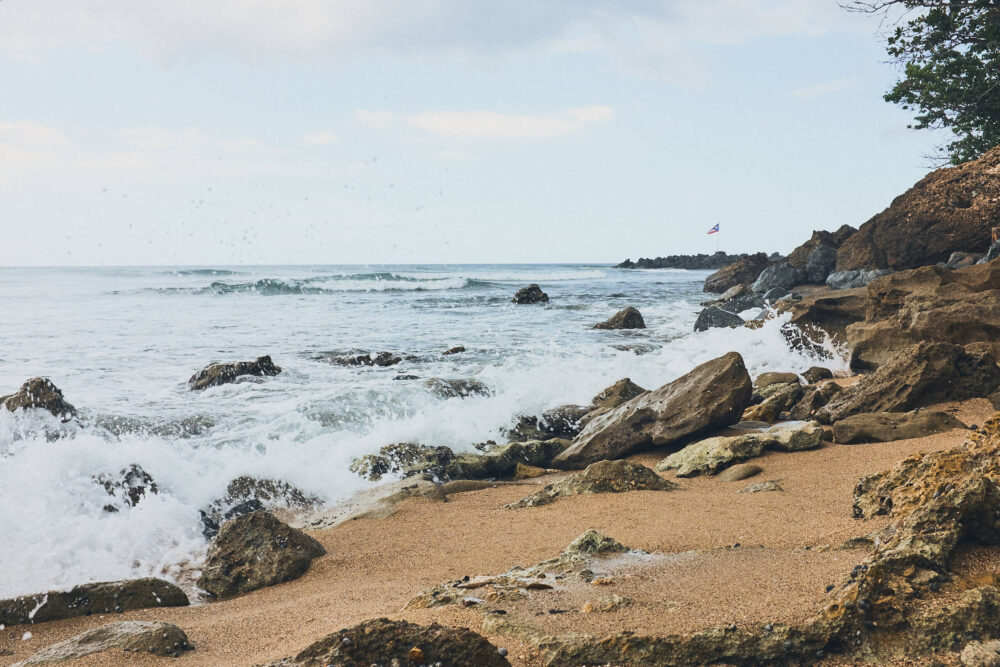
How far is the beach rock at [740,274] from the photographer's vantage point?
3225cm

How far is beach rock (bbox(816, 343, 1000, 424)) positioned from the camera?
5996 millimetres

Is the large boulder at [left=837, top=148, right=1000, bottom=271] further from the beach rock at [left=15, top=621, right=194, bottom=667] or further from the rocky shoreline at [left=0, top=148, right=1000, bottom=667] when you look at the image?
the beach rock at [left=15, top=621, right=194, bottom=667]

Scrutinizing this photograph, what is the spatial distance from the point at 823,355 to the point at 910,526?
28.6 feet

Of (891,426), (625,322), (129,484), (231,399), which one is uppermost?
(625,322)

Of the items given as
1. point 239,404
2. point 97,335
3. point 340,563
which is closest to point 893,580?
point 340,563

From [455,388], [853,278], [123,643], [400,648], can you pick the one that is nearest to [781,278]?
[853,278]

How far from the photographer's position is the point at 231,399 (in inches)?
374

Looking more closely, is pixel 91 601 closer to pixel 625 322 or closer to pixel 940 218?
pixel 625 322

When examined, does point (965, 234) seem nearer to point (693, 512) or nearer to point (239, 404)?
point (693, 512)

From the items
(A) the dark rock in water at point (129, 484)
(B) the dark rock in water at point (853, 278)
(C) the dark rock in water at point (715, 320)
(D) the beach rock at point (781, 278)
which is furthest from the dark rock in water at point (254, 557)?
(D) the beach rock at point (781, 278)

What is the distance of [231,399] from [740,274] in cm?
2779

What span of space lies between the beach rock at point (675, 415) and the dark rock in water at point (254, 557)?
10.6 feet

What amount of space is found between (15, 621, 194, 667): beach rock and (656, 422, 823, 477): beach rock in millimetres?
4055

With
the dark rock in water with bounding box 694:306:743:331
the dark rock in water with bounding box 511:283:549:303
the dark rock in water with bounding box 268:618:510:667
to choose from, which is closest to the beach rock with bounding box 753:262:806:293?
the dark rock in water with bounding box 694:306:743:331
